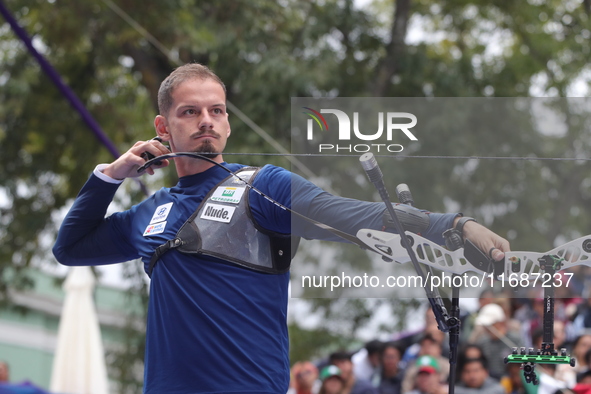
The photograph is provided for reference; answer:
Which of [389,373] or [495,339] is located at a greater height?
[495,339]

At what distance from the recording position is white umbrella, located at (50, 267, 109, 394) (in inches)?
392

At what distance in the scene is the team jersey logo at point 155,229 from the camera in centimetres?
283

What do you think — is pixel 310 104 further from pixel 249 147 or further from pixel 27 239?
pixel 27 239

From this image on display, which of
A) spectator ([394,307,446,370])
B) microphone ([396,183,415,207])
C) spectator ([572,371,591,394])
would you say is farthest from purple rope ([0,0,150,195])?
microphone ([396,183,415,207])

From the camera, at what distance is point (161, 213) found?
9.52ft

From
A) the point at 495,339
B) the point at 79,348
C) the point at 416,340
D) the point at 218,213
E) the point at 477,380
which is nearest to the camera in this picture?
the point at 218,213

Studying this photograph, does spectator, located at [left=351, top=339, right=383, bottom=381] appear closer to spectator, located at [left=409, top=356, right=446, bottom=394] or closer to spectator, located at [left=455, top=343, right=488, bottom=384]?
spectator, located at [left=409, top=356, right=446, bottom=394]

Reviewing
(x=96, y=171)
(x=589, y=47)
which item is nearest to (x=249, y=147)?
(x=589, y=47)

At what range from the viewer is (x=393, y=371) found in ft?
24.6

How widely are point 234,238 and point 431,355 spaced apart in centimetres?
501

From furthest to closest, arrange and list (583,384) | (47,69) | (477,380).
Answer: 1. (47,69)
2. (477,380)
3. (583,384)

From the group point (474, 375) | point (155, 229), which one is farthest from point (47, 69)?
point (155, 229)

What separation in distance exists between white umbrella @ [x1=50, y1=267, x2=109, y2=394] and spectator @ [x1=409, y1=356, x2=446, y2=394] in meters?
4.44

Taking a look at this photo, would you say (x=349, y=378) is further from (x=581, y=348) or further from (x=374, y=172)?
(x=374, y=172)
